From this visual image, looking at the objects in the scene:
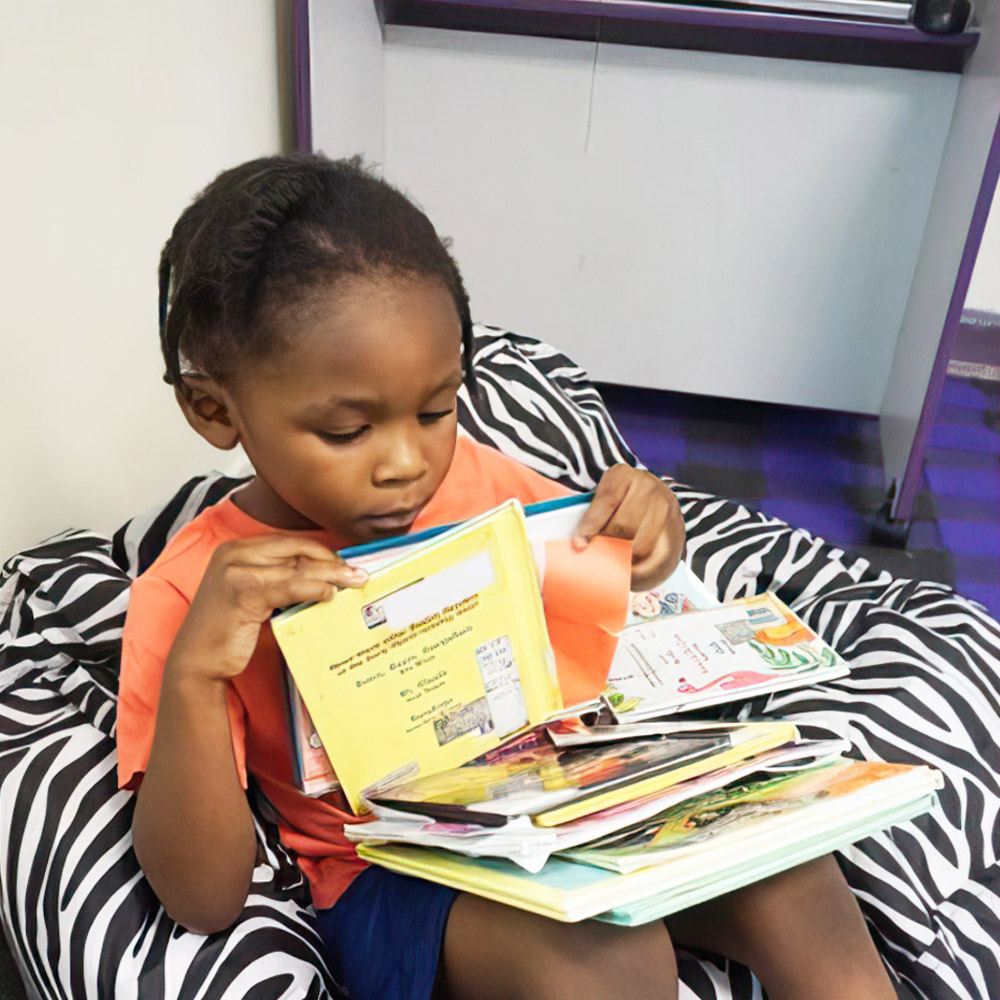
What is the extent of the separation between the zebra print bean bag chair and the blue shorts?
0.04 m

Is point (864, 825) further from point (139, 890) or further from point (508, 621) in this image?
point (139, 890)

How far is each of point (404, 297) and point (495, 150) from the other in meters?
1.48

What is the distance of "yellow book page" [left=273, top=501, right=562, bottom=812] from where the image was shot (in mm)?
756

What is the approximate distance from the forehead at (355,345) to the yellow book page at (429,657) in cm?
12

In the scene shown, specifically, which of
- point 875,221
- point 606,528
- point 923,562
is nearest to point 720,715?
point 606,528

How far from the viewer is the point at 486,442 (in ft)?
5.00

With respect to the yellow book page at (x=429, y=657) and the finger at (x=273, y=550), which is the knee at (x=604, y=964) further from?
the finger at (x=273, y=550)

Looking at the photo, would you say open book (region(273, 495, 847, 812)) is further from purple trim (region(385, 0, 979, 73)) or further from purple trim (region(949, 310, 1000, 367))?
purple trim (region(385, 0, 979, 73))

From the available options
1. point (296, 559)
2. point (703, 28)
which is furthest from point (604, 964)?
point (703, 28)

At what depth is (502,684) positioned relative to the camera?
844mm

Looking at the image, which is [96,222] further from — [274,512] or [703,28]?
[703,28]

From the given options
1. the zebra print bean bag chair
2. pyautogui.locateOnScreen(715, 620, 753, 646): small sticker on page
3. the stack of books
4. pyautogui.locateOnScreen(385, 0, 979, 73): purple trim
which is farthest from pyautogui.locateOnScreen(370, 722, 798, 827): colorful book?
pyautogui.locateOnScreen(385, 0, 979, 73): purple trim

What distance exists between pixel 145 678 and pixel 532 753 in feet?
1.03

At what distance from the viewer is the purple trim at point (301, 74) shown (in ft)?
5.71
